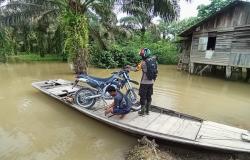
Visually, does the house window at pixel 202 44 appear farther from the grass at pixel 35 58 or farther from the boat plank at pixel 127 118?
the grass at pixel 35 58

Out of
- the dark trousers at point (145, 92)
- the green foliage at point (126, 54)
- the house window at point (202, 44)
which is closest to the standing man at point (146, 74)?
Result: the dark trousers at point (145, 92)

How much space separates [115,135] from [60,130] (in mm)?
1368

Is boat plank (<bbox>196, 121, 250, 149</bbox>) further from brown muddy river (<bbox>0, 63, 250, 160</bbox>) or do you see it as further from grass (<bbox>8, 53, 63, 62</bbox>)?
grass (<bbox>8, 53, 63, 62</bbox>)

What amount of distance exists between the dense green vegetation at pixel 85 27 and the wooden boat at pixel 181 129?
5.74 meters

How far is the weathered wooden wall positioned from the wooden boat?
8709 millimetres

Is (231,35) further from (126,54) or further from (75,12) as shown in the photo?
(126,54)

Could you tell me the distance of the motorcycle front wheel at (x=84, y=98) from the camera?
20.0 ft

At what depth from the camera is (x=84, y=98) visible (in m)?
6.18

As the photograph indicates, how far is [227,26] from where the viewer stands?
43.2ft

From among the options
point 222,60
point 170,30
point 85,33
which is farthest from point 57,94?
point 170,30

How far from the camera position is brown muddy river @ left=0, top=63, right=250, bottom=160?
4.58 m

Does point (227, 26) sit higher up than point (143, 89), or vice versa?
point (227, 26)

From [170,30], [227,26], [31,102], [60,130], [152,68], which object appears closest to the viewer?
[152,68]

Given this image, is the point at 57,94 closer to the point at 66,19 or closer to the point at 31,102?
the point at 31,102
